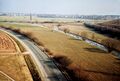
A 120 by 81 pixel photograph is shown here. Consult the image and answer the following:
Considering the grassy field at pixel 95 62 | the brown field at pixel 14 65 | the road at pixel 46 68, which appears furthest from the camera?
the grassy field at pixel 95 62

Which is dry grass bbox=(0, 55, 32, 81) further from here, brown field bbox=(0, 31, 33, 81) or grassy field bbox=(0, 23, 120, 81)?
grassy field bbox=(0, 23, 120, 81)

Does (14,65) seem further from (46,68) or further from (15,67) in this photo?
(46,68)

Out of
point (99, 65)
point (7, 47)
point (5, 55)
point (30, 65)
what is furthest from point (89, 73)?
point (7, 47)

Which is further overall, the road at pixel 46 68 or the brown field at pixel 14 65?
the road at pixel 46 68

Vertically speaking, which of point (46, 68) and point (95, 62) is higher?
point (46, 68)

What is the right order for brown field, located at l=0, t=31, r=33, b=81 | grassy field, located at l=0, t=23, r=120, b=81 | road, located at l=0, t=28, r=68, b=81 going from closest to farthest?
1. brown field, located at l=0, t=31, r=33, b=81
2. road, located at l=0, t=28, r=68, b=81
3. grassy field, located at l=0, t=23, r=120, b=81

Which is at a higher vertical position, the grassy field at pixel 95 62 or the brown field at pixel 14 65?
the brown field at pixel 14 65

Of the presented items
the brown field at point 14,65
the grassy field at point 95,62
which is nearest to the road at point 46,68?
the brown field at point 14,65

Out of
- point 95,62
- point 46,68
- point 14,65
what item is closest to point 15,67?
point 14,65

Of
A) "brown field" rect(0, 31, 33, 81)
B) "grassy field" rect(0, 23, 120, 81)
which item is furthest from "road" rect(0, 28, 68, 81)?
"grassy field" rect(0, 23, 120, 81)

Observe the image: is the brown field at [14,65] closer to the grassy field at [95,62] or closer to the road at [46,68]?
the road at [46,68]

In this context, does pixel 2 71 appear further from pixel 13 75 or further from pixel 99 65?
pixel 99 65
